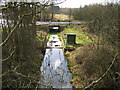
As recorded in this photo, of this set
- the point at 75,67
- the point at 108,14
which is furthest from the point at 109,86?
the point at 108,14

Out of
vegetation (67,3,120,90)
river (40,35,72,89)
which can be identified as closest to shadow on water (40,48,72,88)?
river (40,35,72,89)

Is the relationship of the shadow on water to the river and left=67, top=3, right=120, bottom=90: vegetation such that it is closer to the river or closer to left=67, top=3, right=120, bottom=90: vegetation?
the river

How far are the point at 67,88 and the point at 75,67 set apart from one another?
11.3 ft

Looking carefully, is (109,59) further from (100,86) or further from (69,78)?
(69,78)

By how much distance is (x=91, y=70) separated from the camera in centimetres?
1125

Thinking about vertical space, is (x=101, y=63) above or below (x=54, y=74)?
below

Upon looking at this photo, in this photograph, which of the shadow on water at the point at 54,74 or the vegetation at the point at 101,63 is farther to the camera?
the vegetation at the point at 101,63

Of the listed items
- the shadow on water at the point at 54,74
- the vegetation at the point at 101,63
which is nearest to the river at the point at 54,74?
the shadow on water at the point at 54,74

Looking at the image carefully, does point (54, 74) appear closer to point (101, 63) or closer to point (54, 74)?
point (54, 74)

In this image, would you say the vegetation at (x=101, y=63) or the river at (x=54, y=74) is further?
the vegetation at (x=101, y=63)

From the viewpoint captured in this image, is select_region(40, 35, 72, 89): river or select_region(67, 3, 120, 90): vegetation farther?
select_region(67, 3, 120, 90): vegetation

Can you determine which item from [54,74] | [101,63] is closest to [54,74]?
[54,74]

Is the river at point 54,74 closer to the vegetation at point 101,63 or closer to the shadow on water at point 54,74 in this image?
the shadow on water at point 54,74

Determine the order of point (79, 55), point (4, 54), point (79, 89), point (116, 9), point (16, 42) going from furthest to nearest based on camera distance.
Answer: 1. point (79, 55)
2. point (116, 9)
3. point (16, 42)
4. point (79, 89)
5. point (4, 54)
